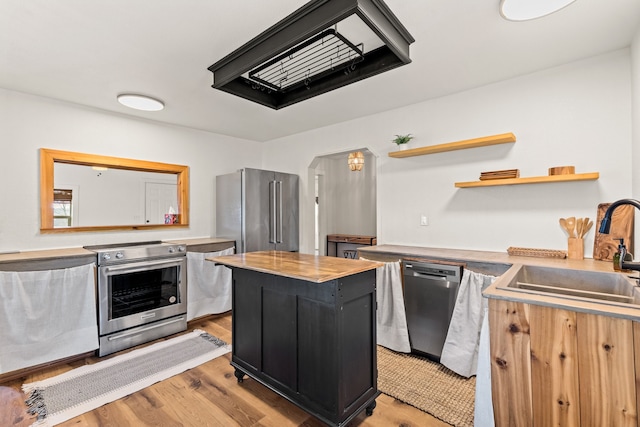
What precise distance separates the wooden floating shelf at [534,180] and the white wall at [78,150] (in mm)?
3314

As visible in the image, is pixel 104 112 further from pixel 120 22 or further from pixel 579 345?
pixel 579 345

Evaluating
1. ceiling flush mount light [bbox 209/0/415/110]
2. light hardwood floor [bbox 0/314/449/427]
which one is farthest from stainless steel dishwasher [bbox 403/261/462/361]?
ceiling flush mount light [bbox 209/0/415/110]

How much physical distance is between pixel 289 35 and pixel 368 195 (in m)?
4.12

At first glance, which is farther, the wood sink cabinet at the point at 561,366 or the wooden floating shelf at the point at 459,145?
the wooden floating shelf at the point at 459,145

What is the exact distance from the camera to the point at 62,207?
3.14m

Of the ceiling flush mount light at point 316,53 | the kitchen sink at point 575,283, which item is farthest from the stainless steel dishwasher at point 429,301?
the ceiling flush mount light at point 316,53

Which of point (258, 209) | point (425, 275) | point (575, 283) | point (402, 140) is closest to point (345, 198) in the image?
point (258, 209)

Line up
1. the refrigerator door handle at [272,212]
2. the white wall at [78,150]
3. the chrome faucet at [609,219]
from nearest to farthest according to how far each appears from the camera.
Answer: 1. the chrome faucet at [609,219]
2. the white wall at [78,150]
3. the refrigerator door handle at [272,212]

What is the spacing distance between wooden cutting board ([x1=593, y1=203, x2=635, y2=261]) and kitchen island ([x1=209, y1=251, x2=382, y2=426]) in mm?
1750

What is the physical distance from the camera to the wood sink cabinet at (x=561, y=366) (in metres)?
1.02

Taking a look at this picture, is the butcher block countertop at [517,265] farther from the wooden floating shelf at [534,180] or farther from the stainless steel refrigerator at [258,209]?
the stainless steel refrigerator at [258,209]

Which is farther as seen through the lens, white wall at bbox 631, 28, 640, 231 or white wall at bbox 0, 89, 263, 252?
white wall at bbox 0, 89, 263, 252

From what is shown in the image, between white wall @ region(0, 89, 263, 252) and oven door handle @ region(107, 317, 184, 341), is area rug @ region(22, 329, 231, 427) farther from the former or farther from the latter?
white wall @ region(0, 89, 263, 252)

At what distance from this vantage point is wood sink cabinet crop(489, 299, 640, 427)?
1.02m
